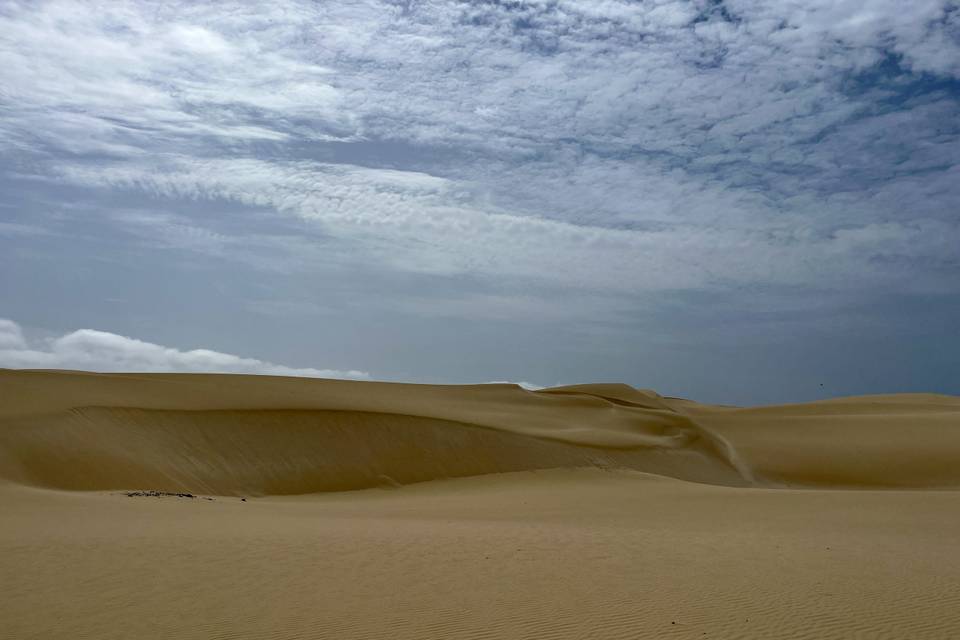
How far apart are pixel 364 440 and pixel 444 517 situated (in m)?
10.8

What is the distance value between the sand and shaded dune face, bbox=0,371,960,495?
3.8 inches

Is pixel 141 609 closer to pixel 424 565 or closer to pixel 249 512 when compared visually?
pixel 424 565

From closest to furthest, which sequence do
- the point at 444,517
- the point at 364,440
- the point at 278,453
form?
the point at 444,517 < the point at 278,453 < the point at 364,440

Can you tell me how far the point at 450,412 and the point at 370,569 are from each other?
22926 mm

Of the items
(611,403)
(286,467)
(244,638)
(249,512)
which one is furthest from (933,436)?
(244,638)

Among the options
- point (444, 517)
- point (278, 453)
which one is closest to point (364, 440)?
point (278, 453)

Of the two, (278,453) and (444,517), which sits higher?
(278,453)

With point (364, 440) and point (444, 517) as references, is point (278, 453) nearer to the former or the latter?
point (364, 440)

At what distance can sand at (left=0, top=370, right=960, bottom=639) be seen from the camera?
951cm

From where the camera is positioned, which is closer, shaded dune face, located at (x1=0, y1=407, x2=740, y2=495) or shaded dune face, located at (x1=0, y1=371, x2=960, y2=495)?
shaded dune face, located at (x1=0, y1=407, x2=740, y2=495)

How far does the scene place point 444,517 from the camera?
60.1 feet

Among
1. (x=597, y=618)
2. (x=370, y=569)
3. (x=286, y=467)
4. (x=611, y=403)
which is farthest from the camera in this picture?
(x=611, y=403)

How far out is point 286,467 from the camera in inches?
1036

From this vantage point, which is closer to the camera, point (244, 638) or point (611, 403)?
point (244, 638)
